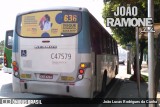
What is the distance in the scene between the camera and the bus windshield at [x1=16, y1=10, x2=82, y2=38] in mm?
8445

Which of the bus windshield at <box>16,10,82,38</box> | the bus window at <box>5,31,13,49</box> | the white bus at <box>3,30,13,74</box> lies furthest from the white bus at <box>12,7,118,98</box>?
the bus window at <box>5,31,13,49</box>

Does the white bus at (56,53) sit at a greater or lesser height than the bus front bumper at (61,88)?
greater

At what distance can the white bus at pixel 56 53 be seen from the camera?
812 cm

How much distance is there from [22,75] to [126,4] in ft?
17.8

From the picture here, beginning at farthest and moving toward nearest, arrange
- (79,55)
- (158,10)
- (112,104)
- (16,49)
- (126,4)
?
(158,10) → (126,4) → (112,104) → (16,49) → (79,55)

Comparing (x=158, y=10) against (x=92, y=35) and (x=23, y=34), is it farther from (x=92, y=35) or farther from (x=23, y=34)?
(x=23, y=34)

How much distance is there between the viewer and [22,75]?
8633 mm

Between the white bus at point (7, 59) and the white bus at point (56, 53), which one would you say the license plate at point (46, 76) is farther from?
the white bus at point (7, 59)

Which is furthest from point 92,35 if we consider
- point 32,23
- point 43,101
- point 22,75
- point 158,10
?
point 158,10

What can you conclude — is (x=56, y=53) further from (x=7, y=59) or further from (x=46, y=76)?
(x=7, y=59)

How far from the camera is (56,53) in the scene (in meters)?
8.36

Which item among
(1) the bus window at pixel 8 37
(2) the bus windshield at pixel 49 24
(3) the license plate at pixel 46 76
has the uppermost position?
(2) the bus windshield at pixel 49 24

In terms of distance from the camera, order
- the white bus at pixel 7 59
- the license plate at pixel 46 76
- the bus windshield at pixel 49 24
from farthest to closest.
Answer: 1. the white bus at pixel 7 59
2. the bus windshield at pixel 49 24
3. the license plate at pixel 46 76

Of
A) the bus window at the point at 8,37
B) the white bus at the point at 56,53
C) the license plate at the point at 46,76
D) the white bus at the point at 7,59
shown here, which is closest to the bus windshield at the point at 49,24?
the white bus at the point at 56,53
